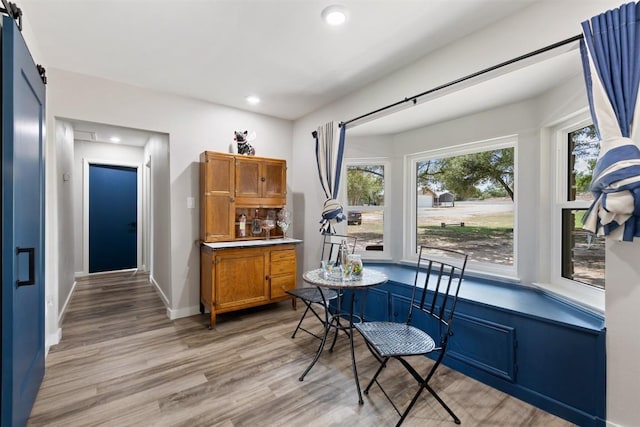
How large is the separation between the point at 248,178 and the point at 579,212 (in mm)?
3208

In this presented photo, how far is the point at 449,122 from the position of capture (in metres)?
3.11

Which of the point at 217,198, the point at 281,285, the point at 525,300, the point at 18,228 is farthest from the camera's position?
the point at 281,285

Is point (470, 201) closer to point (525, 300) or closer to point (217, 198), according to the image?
point (525, 300)

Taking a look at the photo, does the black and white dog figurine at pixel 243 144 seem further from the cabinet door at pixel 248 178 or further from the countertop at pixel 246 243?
the countertop at pixel 246 243

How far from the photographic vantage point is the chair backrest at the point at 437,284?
198 centimetres

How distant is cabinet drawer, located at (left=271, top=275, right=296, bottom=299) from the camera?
11.4 feet

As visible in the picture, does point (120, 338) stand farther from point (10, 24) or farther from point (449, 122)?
point (449, 122)

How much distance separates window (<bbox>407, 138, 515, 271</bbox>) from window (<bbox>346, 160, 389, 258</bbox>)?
1.29ft

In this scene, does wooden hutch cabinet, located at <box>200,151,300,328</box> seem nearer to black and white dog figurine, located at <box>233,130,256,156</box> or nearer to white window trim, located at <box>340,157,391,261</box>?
black and white dog figurine, located at <box>233,130,256,156</box>

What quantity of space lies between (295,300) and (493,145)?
2.84 meters

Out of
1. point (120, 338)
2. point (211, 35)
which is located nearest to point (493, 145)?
point (211, 35)

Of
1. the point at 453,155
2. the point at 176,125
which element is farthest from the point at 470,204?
the point at 176,125

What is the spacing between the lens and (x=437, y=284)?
182 centimetres

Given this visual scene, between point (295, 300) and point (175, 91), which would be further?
point (295, 300)
